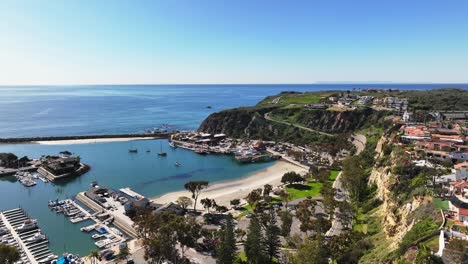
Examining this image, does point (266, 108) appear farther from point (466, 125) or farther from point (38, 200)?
point (38, 200)

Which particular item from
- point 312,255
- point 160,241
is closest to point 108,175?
point 160,241

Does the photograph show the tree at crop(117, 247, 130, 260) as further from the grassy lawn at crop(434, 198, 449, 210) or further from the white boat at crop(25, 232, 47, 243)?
the grassy lawn at crop(434, 198, 449, 210)

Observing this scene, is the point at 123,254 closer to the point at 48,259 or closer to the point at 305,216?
the point at 48,259

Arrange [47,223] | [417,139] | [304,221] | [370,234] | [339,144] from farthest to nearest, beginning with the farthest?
[339,144] < [417,139] < [47,223] < [304,221] < [370,234]

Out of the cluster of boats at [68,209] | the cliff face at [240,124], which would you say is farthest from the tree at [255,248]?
the cliff face at [240,124]

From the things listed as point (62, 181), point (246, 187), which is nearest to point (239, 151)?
point (246, 187)

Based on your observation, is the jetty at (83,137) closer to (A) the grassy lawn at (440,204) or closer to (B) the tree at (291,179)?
(B) the tree at (291,179)
